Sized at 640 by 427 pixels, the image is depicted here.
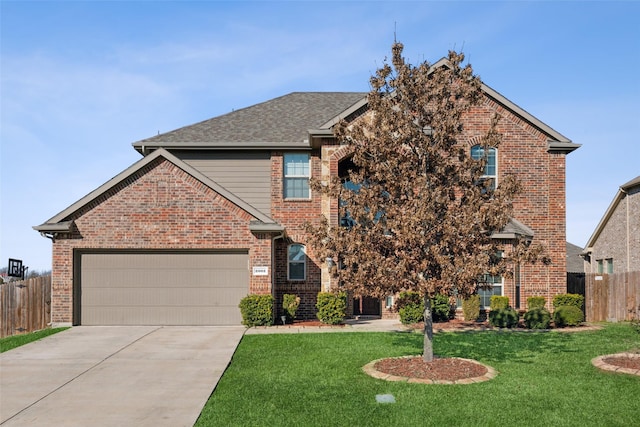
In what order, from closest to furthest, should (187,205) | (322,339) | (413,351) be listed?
1. (413,351)
2. (322,339)
3. (187,205)

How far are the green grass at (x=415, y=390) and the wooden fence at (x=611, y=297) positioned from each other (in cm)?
685

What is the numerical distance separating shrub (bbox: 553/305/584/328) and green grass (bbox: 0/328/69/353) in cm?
1587

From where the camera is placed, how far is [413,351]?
13.1 meters

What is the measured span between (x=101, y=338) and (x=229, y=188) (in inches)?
306

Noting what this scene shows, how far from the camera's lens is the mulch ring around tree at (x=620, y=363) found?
10.9 metres

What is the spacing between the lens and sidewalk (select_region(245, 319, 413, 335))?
16.5 metres

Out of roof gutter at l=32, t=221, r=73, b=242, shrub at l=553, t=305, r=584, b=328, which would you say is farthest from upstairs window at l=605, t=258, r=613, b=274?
roof gutter at l=32, t=221, r=73, b=242

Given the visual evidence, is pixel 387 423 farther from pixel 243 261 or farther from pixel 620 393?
pixel 243 261

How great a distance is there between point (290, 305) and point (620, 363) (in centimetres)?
1005

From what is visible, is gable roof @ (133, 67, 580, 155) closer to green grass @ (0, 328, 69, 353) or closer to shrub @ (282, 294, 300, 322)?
shrub @ (282, 294, 300, 322)

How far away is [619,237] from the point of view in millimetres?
26938

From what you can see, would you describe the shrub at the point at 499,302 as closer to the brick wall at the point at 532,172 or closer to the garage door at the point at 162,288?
the brick wall at the point at 532,172

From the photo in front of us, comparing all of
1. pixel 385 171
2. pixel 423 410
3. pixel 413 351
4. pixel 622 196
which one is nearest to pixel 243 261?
pixel 413 351

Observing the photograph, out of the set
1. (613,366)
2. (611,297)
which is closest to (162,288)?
(613,366)
